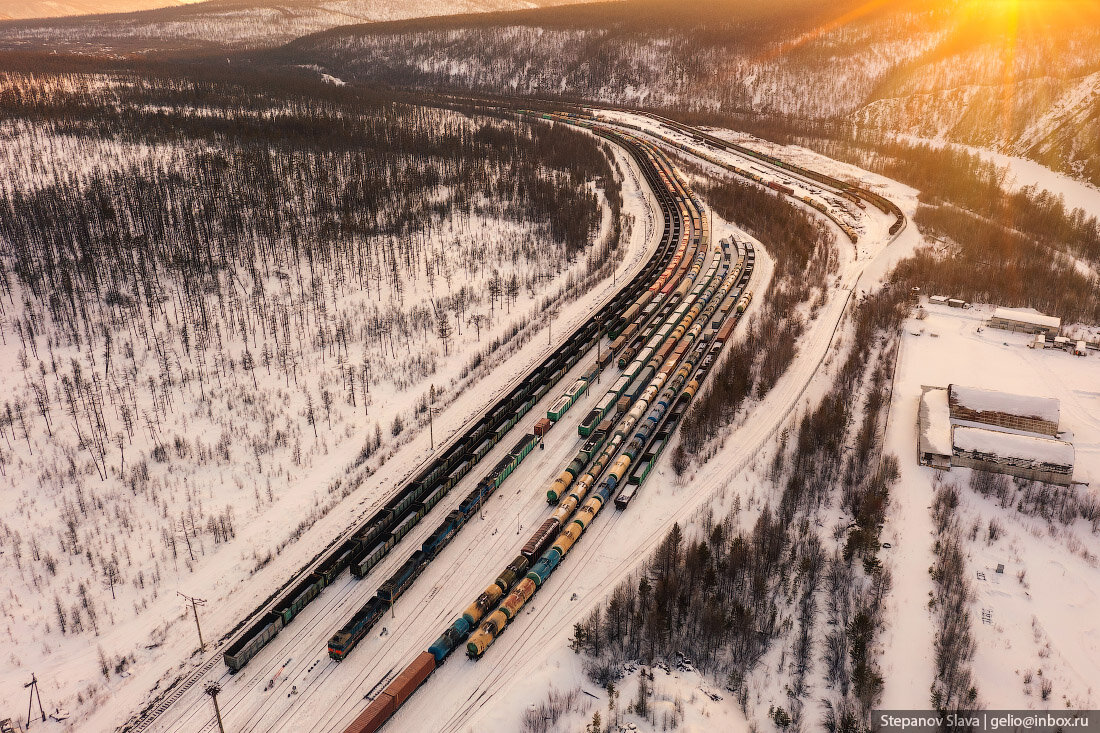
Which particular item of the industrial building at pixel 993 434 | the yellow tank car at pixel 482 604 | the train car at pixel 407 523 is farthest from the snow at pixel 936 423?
the train car at pixel 407 523

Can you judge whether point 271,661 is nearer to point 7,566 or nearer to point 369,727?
point 369,727

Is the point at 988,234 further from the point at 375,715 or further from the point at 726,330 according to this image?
the point at 375,715

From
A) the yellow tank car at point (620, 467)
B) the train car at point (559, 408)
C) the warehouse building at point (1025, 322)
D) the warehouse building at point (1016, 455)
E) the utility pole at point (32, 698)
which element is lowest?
the utility pole at point (32, 698)

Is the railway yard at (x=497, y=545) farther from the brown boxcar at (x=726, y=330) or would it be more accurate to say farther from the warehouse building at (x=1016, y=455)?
the warehouse building at (x=1016, y=455)

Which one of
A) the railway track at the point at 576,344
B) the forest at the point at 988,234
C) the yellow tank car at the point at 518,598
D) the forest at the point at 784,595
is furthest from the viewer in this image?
the forest at the point at 988,234

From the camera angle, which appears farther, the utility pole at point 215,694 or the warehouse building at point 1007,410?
the warehouse building at point 1007,410

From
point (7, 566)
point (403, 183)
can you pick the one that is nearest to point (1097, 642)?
point (7, 566)

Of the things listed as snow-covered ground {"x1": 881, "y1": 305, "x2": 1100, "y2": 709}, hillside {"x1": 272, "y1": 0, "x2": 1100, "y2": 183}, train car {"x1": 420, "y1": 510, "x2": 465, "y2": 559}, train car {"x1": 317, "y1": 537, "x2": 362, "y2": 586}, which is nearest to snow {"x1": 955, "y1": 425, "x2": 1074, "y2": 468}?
snow-covered ground {"x1": 881, "y1": 305, "x2": 1100, "y2": 709}
